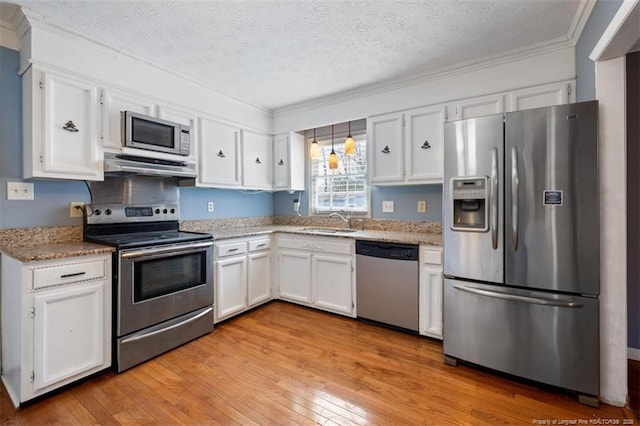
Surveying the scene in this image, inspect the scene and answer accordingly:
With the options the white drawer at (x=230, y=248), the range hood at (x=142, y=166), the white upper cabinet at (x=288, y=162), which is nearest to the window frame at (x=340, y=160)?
the white upper cabinet at (x=288, y=162)

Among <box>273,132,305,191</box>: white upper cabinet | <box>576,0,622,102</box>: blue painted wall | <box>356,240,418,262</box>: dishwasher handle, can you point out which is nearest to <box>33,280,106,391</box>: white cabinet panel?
<box>356,240,418,262</box>: dishwasher handle

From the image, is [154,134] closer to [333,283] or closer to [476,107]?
[333,283]

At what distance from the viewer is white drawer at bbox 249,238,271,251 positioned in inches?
128

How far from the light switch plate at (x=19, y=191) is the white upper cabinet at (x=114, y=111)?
59cm

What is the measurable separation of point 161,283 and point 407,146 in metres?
2.56

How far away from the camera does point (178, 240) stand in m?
2.44

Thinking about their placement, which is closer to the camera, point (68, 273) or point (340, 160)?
point (68, 273)

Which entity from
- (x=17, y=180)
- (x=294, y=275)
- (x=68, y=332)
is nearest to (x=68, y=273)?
(x=68, y=332)

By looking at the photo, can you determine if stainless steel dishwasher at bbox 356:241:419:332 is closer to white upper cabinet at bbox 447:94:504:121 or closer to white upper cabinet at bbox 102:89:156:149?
white upper cabinet at bbox 447:94:504:121

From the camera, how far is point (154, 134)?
2539 millimetres

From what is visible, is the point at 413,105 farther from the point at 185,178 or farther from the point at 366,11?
the point at 185,178

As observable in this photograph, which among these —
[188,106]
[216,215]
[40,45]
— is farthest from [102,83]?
[216,215]

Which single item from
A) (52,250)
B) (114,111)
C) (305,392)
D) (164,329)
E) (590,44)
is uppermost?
(590,44)

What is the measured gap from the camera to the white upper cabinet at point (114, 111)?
233 centimetres
